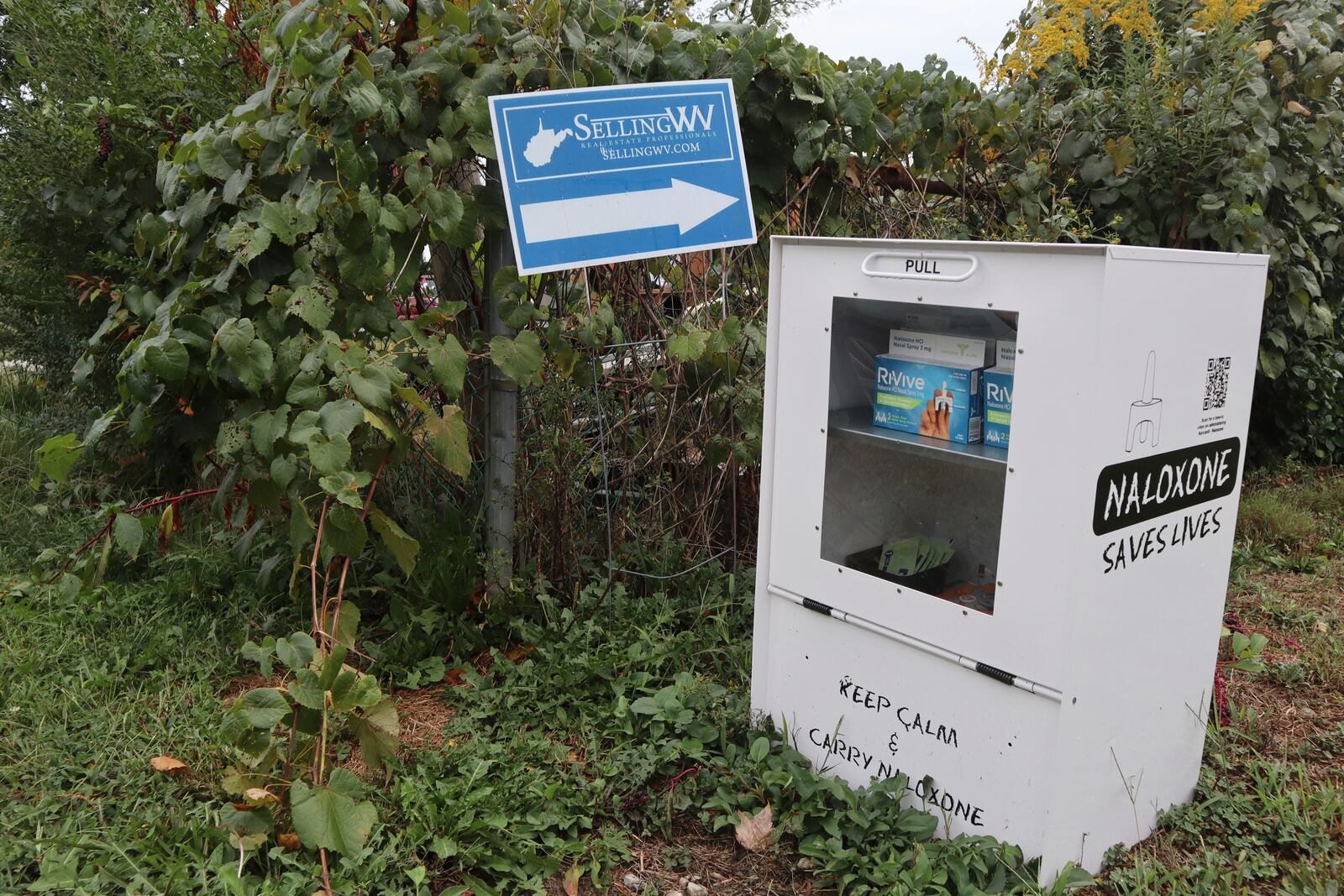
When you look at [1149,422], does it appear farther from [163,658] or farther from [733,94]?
[163,658]

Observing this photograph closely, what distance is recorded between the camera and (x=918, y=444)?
8.01 feet

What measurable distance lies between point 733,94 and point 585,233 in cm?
71

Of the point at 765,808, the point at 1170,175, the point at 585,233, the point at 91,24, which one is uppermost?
the point at 91,24

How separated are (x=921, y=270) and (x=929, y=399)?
1.25ft

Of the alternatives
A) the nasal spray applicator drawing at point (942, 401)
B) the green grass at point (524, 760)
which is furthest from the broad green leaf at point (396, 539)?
the nasal spray applicator drawing at point (942, 401)

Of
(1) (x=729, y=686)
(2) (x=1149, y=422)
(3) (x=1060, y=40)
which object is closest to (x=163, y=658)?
(1) (x=729, y=686)

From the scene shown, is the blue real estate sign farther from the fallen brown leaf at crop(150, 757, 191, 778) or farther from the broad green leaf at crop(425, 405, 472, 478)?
the fallen brown leaf at crop(150, 757, 191, 778)

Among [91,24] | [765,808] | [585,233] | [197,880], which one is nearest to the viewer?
[197,880]

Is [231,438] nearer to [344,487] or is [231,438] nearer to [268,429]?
[268,429]

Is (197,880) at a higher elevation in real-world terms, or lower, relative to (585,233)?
lower

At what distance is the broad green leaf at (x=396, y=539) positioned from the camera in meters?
2.57

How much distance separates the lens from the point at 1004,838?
7.40 ft

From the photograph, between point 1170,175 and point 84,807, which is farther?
point 1170,175

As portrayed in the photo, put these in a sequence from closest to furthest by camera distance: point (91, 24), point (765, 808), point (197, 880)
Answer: point (197, 880) → point (765, 808) → point (91, 24)
